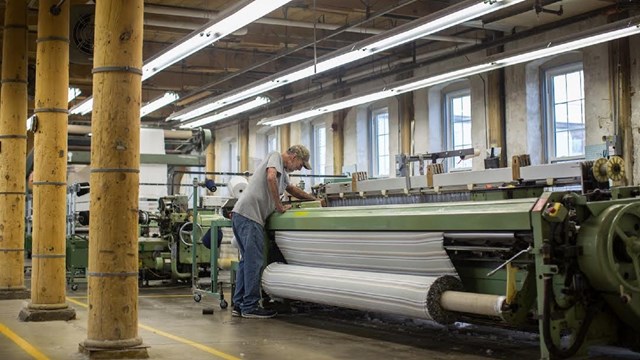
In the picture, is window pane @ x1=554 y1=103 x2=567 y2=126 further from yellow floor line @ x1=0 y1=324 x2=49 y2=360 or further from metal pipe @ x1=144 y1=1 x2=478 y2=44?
yellow floor line @ x1=0 y1=324 x2=49 y2=360

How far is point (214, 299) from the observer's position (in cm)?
948

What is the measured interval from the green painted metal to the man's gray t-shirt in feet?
0.98

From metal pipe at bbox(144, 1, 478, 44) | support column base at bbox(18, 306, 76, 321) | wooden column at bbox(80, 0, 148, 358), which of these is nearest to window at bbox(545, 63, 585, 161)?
metal pipe at bbox(144, 1, 478, 44)

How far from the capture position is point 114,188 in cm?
530

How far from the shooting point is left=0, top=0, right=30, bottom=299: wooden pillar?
956 centimetres

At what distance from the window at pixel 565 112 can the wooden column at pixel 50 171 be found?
8294 millimetres

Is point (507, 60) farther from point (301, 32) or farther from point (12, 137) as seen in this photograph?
point (12, 137)

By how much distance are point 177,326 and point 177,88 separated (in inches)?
461

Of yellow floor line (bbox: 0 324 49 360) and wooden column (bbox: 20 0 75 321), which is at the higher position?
wooden column (bbox: 20 0 75 321)

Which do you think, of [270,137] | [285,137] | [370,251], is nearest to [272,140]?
[270,137]

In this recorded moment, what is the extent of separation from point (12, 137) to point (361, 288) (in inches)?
223

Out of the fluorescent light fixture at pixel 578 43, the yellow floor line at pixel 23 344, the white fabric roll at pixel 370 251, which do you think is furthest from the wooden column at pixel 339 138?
the yellow floor line at pixel 23 344

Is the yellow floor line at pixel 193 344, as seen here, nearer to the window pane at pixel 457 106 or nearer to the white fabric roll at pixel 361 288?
the white fabric roll at pixel 361 288

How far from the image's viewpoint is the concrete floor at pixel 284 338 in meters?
5.54
